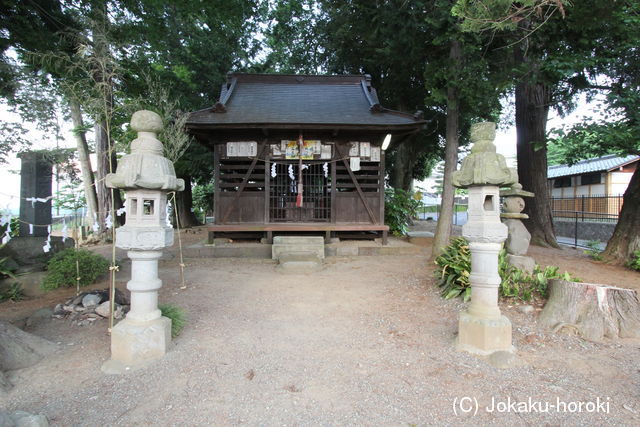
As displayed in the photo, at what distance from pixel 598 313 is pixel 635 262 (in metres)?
4.52

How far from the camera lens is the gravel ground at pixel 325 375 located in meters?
2.38

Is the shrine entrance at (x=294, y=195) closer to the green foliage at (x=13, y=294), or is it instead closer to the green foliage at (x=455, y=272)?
the green foliage at (x=455, y=272)

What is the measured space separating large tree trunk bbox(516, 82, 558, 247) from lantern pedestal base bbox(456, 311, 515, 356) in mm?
7838

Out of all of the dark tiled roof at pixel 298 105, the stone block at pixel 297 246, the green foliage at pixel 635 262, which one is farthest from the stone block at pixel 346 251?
the green foliage at pixel 635 262

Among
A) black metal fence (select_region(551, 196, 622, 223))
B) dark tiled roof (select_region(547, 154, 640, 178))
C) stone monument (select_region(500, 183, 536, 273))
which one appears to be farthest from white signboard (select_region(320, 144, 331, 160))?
dark tiled roof (select_region(547, 154, 640, 178))

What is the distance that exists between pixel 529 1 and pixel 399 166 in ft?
41.3

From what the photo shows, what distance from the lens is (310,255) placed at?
7762 millimetres

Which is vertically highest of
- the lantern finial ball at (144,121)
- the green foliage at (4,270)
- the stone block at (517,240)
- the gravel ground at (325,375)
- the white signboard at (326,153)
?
the white signboard at (326,153)

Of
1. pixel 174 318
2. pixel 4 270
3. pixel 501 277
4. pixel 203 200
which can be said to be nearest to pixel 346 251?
pixel 501 277

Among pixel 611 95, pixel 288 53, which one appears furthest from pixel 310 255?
pixel 288 53

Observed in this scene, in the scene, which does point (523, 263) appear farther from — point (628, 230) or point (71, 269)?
point (71, 269)

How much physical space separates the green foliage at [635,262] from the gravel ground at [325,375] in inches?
174

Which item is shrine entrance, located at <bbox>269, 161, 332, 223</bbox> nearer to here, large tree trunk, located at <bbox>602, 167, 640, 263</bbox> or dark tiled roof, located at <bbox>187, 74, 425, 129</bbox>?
dark tiled roof, located at <bbox>187, 74, 425, 129</bbox>

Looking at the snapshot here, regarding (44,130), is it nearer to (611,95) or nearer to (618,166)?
(611,95)
